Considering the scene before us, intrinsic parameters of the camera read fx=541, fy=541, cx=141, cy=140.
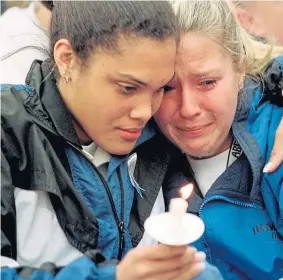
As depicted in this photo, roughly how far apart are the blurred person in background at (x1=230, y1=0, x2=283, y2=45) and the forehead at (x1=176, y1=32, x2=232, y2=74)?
Result: 0.36 meters

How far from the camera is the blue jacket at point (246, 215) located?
4.25ft

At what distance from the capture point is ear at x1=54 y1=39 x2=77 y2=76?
3.70 feet

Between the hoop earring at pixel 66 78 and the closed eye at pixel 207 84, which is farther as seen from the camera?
the closed eye at pixel 207 84

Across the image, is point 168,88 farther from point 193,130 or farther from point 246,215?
point 246,215

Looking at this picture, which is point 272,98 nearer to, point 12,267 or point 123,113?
point 123,113

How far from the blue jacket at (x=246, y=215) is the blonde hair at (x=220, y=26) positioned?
19 cm

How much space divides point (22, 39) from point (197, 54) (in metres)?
0.48

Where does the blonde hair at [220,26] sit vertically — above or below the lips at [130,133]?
above

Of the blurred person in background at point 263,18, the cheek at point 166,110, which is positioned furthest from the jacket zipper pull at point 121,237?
the blurred person in background at point 263,18

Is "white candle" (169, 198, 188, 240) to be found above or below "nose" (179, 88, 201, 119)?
above

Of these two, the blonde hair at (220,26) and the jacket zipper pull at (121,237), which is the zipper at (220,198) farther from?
the blonde hair at (220,26)

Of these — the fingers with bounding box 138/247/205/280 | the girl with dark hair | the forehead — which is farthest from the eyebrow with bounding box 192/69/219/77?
the fingers with bounding box 138/247/205/280

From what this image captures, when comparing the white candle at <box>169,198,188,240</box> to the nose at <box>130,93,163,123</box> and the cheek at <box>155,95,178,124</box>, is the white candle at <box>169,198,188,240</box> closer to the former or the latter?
the nose at <box>130,93,163,123</box>

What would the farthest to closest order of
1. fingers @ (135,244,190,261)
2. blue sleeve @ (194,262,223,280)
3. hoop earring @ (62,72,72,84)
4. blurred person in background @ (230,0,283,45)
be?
1. blurred person in background @ (230,0,283,45)
2. hoop earring @ (62,72,72,84)
3. blue sleeve @ (194,262,223,280)
4. fingers @ (135,244,190,261)
